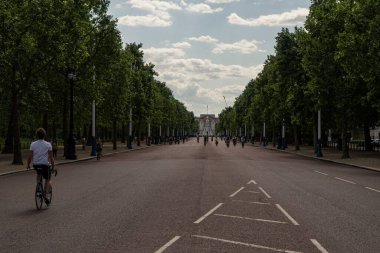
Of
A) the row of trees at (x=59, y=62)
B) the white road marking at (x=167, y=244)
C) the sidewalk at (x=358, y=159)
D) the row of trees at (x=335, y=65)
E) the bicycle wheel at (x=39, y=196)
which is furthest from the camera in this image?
the sidewalk at (x=358, y=159)

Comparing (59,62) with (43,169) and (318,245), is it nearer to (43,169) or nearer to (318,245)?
(43,169)

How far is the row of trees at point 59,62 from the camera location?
27.5 m

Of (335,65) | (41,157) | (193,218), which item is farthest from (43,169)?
(335,65)

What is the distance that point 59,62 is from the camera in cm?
2950

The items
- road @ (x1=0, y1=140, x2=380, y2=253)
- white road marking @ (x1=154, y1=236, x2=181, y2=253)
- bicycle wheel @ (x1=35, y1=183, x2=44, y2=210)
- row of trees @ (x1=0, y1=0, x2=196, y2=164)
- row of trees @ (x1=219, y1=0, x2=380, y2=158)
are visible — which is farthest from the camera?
row of trees @ (x1=219, y1=0, x2=380, y2=158)

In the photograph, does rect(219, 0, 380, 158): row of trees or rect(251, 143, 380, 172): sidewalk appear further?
rect(251, 143, 380, 172): sidewalk

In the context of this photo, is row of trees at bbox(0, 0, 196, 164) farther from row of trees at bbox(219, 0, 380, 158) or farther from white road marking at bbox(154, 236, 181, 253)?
white road marking at bbox(154, 236, 181, 253)

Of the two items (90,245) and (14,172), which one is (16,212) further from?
(14,172)

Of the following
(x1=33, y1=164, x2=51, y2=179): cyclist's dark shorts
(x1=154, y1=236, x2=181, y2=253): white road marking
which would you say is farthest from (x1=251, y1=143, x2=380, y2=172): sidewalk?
(x1=154, y1=236, x2=181, y2=253): white road marking

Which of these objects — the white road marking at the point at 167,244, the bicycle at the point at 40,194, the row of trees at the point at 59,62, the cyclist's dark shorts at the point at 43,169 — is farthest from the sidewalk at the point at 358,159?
the white road marking at the point at 167,244

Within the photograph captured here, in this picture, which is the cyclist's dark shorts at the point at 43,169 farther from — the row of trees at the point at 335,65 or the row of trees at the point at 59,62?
the row of trees at the point at 335,65

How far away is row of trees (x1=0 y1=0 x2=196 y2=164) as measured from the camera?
2750cm

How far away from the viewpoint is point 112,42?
4031 centimetres

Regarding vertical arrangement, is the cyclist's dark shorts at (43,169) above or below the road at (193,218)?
above
